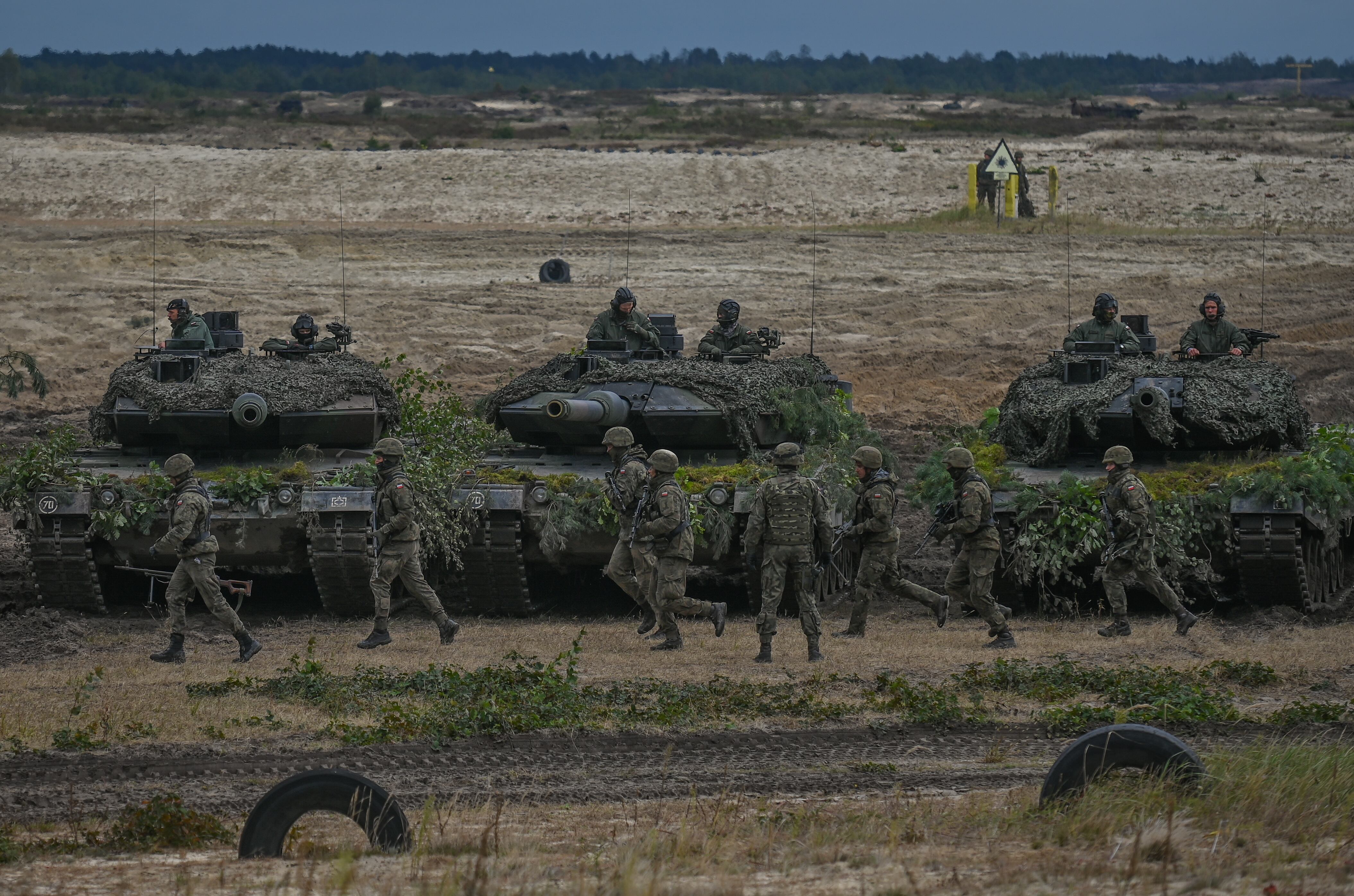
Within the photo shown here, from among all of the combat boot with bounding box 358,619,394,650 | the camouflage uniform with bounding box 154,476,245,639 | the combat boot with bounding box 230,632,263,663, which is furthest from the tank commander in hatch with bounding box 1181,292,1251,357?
the camouflage uniform with bounding box 154,476,245,639

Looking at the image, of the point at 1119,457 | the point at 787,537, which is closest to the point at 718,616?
the point at 787,537

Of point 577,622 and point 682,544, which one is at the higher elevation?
point 682,544

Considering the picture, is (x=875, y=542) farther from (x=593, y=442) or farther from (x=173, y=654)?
(x=173, y=654)

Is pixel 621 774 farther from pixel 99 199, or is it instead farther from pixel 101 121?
pixel 101 121

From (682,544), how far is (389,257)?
59.3 ft

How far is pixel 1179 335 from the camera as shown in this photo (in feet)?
84.4

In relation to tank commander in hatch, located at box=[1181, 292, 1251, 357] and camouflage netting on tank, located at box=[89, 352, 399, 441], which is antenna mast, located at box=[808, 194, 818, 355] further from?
camouflage netting on tank, located at box=[89, 352, 399, 441]

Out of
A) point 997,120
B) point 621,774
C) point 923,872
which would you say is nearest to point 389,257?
point 621,774

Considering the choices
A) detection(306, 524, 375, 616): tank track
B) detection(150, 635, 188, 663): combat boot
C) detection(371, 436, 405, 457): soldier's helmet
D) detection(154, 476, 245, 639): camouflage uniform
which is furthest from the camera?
detection(306, 524, 375, 616): tank track

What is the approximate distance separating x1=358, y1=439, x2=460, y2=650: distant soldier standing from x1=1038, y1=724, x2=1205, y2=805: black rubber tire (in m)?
6.05

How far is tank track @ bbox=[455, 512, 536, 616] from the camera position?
14.2 m

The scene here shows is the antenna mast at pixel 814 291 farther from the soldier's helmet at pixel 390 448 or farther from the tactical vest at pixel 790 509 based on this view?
the tactical vest at pixel 790 509

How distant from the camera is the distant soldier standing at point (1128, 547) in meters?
13.3

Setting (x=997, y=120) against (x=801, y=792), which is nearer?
(x=801, y=792)
